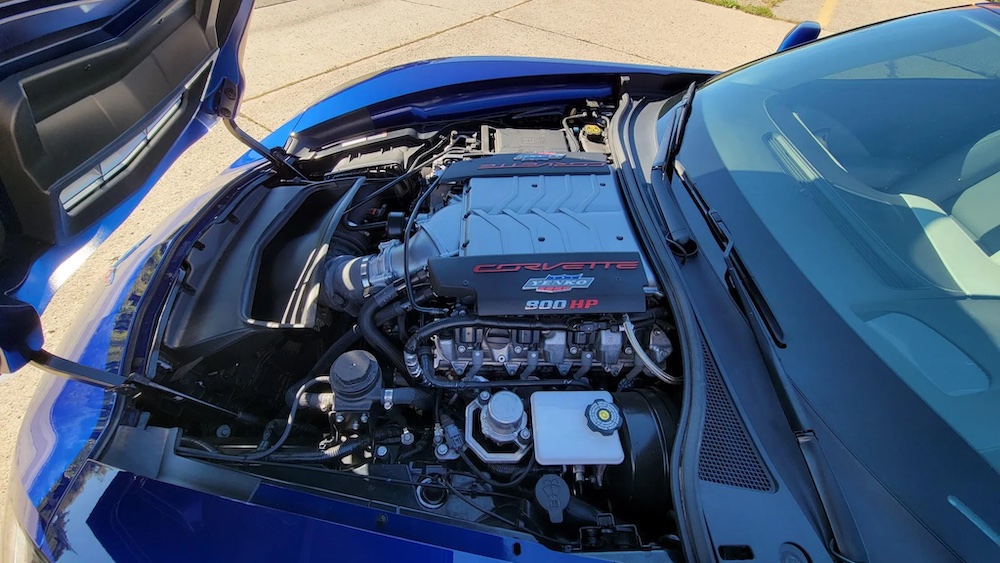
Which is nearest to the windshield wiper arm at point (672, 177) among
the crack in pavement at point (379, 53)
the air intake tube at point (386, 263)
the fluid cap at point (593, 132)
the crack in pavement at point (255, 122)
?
the fluid cap at point (593, 132)

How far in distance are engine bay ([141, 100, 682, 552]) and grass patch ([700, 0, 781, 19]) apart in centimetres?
637

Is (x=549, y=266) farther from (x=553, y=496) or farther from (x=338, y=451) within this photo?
(x=338, y=451)

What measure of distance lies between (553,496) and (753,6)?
7741 mm

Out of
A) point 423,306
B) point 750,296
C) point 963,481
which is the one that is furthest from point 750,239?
point 423,306

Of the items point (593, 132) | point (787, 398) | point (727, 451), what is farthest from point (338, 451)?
point (593, 132)

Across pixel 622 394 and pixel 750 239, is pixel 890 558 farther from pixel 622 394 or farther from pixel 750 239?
pixel 750 239

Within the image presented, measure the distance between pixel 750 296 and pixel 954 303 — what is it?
40cm

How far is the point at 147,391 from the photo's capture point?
4.78ft

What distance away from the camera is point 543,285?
4.96 ft

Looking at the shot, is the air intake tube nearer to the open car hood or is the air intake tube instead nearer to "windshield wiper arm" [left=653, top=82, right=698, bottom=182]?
the open car hood

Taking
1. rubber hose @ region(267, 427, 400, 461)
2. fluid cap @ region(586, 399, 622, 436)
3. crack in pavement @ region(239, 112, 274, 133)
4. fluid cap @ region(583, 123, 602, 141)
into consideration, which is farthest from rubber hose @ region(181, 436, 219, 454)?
crack in pavement @ region(239, 112, 274, 133)

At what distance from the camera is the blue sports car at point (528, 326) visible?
1.14 m

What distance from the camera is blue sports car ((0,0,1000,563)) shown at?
1143 mm

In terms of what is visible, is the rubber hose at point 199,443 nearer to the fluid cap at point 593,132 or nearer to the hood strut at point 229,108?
the hood strut at point 229,108
